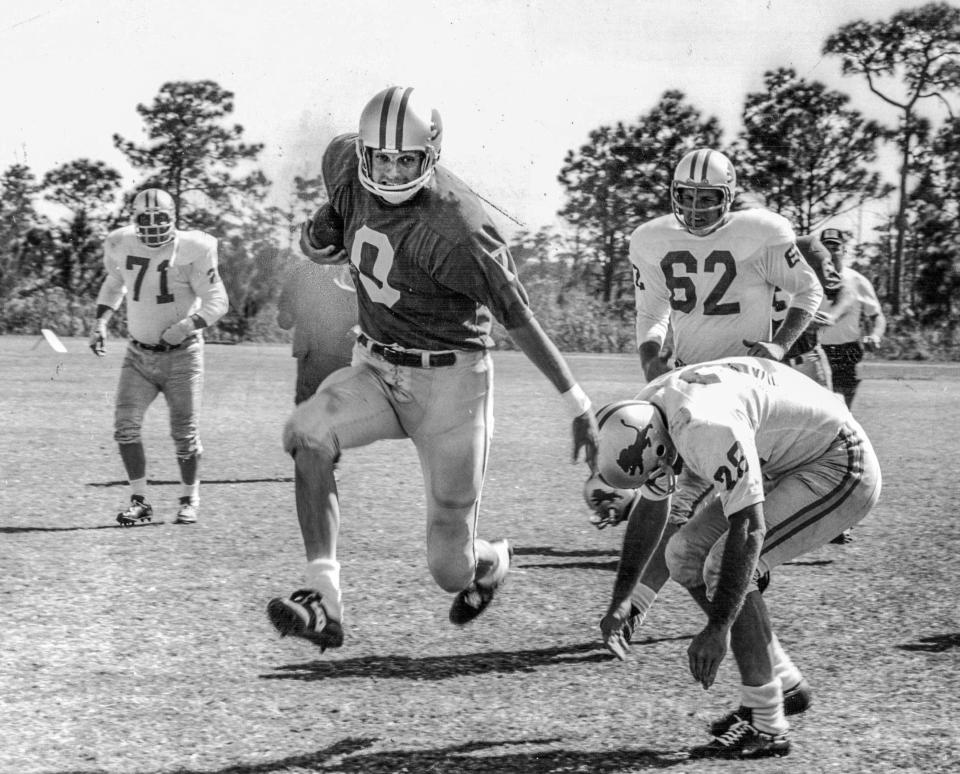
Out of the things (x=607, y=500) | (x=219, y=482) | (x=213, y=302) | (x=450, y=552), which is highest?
(x=213, y=302)

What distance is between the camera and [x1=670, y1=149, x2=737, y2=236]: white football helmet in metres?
6.36

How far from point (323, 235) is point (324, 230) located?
19 millimetres

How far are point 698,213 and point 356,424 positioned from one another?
2.41 m

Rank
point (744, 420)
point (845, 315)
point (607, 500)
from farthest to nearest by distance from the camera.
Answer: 1. point (845, 315)
2. point (607, 500)
3. point (744, 420)

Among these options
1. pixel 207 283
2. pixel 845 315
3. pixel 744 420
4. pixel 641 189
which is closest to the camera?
pixel 744 420

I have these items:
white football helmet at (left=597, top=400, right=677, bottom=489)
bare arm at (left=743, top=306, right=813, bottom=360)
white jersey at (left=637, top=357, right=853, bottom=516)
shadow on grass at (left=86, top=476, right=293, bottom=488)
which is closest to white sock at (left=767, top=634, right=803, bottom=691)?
white jersey at (left=637, top=357, right=853, bottom=516)

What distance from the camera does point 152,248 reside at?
912 centimetres

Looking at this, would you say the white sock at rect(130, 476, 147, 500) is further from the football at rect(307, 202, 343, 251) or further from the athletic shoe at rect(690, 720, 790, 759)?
the athletic shoe at rect(690, 720, 790, 759)

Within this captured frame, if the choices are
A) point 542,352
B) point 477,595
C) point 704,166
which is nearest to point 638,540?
point 477,595

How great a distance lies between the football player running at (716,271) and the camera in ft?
21.1

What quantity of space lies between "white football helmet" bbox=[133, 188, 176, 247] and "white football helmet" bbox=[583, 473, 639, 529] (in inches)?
156

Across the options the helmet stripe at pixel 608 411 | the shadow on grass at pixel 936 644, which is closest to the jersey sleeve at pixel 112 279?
the helmet stripe at pixel 608 411

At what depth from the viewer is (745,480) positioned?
425 centimetres

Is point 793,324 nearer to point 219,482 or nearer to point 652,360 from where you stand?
point 652,360
